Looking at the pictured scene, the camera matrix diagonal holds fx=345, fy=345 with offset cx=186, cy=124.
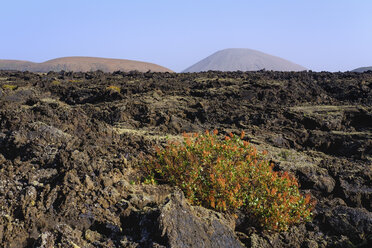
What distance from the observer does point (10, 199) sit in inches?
170

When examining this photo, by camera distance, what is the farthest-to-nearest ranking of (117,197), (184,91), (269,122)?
(184,91) → (269,122) → (117,197)

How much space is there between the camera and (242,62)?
404ft

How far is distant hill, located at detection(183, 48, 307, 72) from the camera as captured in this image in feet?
383

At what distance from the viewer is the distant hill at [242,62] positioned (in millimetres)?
116688

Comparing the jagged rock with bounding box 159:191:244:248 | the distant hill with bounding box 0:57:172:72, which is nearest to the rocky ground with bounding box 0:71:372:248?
the jagged rock with bounding box 159:191:244:248

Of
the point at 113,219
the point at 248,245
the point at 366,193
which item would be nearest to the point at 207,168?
the point at 248,245

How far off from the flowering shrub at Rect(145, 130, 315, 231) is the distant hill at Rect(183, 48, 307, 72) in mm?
108036

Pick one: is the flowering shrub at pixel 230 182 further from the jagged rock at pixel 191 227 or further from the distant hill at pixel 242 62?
the distant hill at pixel 242 62

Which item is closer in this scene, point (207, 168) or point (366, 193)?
point (207, 168)

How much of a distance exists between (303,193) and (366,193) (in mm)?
1272

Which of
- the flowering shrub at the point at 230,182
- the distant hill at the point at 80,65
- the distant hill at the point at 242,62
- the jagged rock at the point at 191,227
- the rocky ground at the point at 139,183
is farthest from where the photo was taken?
the distant hill at the point at 242,62

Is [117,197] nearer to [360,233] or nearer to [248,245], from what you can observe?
[248,245]

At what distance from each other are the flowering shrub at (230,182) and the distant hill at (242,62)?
108m

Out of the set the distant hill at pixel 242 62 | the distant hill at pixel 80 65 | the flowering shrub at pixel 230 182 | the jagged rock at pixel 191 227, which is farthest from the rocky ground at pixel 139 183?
the distant hill at pixel 242 62
